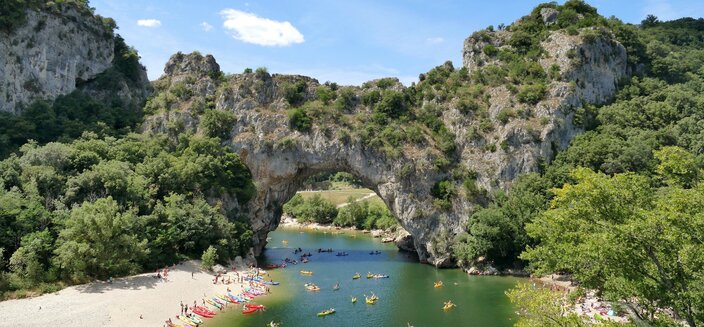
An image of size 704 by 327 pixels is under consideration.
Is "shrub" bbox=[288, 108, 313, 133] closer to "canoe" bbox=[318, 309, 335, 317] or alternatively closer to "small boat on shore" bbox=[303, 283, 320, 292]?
"small boat on shore" bbox=[303, 283, 320, 292]

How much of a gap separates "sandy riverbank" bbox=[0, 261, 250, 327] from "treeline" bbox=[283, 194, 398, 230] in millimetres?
55828

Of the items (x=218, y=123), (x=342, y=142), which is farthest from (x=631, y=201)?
(x=218, y=123)

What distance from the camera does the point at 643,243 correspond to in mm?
16953

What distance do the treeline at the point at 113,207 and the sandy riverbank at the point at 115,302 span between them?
263cm

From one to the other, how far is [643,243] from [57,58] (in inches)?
3263

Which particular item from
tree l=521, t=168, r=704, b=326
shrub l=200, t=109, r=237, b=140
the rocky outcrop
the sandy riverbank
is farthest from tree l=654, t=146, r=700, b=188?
the rocky outcrop

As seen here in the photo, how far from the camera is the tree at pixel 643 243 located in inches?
645

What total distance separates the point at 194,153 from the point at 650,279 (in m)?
58.8

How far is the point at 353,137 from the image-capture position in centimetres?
7012

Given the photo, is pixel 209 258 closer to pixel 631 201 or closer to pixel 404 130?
pixel 404 130

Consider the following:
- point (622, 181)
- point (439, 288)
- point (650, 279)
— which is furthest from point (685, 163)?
point (439, 288)

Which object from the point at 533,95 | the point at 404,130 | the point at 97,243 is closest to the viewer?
the point at 97,243

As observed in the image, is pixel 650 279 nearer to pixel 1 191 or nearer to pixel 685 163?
pixel 685 163

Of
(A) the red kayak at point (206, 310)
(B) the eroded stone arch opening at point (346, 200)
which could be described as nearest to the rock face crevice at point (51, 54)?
(B) the eroded stone arch opening at point (346, 200)
